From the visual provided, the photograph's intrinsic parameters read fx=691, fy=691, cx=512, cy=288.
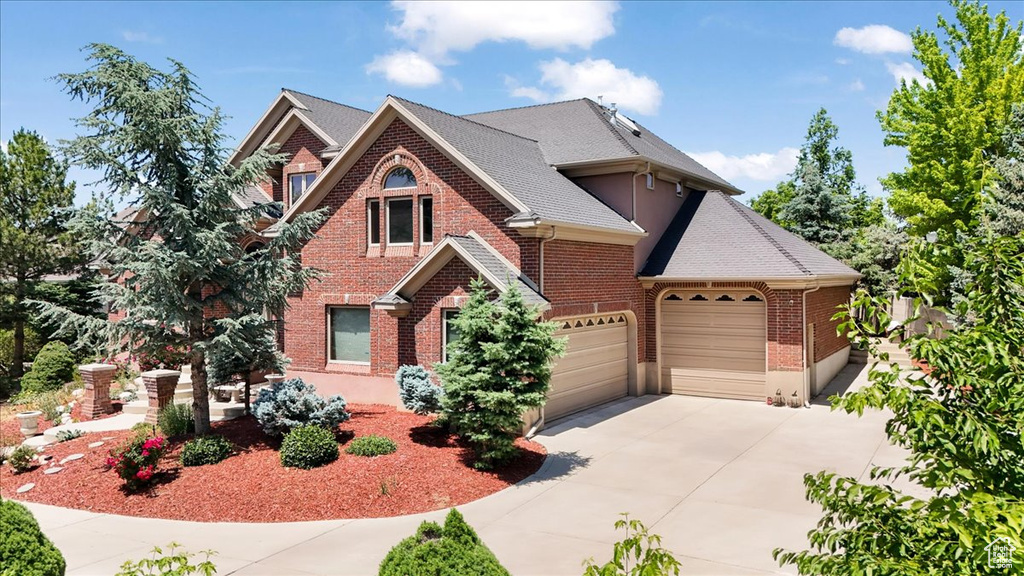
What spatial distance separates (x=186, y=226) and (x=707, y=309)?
46.5ft

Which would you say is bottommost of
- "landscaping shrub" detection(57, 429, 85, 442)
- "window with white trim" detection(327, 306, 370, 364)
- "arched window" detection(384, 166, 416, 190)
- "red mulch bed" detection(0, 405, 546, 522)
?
"red mulch bed" detection(0, 405, 546, 522)

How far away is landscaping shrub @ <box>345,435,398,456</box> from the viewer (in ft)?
42.2

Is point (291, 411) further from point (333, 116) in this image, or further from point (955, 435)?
point (333, 116)

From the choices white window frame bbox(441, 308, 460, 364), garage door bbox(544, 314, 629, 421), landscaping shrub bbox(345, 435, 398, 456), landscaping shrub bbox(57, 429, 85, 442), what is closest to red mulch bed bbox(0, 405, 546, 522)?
landscaping shrub bbox(345, 435, 398, 456)

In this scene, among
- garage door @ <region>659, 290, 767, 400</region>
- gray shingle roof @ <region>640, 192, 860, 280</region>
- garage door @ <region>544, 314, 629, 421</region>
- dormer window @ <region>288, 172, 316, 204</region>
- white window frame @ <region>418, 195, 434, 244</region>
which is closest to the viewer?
garage door @ <region>544, 314, 629, 421</region>

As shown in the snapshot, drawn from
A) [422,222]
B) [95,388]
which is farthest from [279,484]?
[95,388]

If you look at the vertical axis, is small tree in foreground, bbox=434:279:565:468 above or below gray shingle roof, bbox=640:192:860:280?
below

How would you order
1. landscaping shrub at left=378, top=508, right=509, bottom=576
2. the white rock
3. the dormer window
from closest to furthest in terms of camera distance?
landscaping shrub at left=378, top=508, right=509, bottom=576 → the white rock → the dormer window

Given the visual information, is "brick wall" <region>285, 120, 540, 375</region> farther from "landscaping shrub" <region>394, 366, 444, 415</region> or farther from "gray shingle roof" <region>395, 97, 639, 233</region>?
"landscaping shrub" <region>394, 366, 444, 415</region>

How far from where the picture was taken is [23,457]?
43.1 feet

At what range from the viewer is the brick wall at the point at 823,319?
69.5 ft

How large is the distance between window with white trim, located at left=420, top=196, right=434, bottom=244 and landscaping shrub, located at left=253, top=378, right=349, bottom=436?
550 centimetres

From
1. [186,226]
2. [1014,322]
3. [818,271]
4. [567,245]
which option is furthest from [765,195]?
[1014,322]

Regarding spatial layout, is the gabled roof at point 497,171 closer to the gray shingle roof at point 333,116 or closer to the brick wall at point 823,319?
the gray shingle roof at point 333,116
